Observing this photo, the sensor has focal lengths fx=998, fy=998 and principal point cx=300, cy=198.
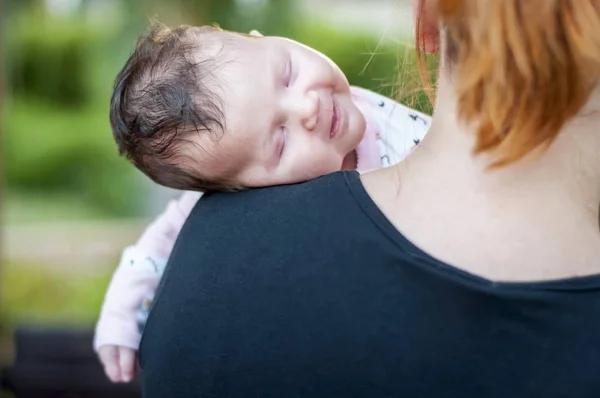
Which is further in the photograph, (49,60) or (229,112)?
(49,60)

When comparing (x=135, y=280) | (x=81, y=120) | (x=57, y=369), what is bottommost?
(x=81, y=120)

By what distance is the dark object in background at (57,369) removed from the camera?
11.0 feet

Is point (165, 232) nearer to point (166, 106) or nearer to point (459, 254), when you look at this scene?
point (166, 106)

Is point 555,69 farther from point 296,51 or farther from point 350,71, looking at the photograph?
point 350,71

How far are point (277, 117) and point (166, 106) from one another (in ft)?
0.57

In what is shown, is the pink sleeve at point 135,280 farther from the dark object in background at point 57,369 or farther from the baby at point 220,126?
the dark object in background at point 57,369

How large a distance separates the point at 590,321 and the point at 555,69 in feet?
0.87

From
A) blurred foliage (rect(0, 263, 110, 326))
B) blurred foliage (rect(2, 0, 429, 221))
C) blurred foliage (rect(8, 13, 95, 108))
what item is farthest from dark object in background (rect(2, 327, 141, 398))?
blurred foliage (rect(8, 13, 95, 108))

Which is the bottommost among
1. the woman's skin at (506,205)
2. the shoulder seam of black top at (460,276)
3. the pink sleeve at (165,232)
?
the pink sleeve at (165,232)

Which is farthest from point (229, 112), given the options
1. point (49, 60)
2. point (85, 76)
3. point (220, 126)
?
point (49, 60)

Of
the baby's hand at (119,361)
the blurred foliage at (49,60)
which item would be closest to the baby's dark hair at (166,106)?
the baby's hand at (119,361)

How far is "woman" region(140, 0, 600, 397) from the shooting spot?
1012mm

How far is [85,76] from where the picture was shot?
30.8 feet

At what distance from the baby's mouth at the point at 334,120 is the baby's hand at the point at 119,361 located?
0.51m
